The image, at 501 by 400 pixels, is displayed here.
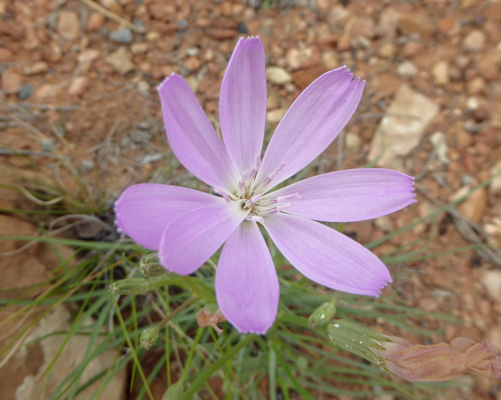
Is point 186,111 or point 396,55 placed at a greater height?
point 186,111

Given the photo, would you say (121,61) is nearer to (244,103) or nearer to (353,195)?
(244,103)

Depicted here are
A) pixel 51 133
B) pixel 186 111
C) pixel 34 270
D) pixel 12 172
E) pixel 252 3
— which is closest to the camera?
pixel 186 111

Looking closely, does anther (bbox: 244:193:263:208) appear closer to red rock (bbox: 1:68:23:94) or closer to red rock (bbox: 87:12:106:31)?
red rock (bbox: 1:68:23:94)

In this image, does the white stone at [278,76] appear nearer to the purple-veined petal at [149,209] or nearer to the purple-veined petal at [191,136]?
the purple-veined petal at [191,136]

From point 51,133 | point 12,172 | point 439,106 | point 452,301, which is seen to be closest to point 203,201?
point 12,172

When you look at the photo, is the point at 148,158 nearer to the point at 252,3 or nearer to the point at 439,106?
the point at 252,3

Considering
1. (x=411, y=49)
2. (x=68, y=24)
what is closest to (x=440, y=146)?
(x=411, y=49)

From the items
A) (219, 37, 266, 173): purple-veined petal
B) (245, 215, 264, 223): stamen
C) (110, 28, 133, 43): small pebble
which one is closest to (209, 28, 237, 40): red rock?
(110, 28, 133, 43): small pebble
